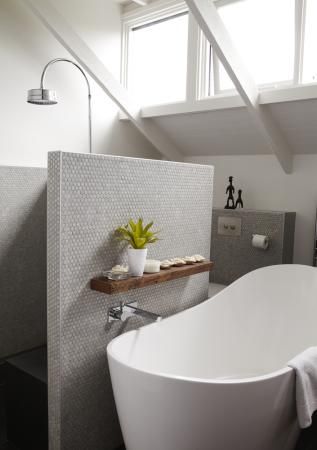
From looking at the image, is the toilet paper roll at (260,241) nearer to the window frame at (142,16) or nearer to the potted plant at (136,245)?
the potted plant at (136,245)

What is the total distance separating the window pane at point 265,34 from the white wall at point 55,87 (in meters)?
1.08

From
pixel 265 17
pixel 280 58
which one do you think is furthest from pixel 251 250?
pixel 265 17

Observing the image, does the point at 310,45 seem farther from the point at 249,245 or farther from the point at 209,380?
the point at 209,380

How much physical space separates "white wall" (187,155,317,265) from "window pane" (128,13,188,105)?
0.76 meters

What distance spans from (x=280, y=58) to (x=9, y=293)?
2.59 m

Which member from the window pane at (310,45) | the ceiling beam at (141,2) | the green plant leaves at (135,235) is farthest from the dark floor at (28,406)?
the ceiling beam at (141,2)

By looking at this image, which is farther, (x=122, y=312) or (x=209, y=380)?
(x=122, y=312)

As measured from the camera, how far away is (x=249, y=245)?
3408 millimetres

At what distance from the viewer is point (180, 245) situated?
2.56 meters

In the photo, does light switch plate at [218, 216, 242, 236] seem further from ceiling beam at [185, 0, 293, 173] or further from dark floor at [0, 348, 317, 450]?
dark floor at [0, 348, 317, 450]

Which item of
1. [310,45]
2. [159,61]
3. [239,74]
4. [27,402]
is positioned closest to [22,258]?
[27,402]

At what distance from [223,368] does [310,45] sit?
7.53ft

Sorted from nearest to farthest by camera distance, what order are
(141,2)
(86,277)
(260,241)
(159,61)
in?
(86,277), (260,241), (141,2), (159,61)

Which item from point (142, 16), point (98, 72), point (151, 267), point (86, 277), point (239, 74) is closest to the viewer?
point (86, 277)
